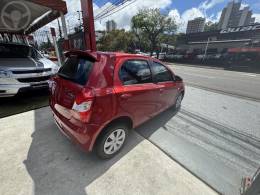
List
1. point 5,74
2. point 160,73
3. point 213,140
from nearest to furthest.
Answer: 1. point 213,140
2. point 160,73
3. point 5,74

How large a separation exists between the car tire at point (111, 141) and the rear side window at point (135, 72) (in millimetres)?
744

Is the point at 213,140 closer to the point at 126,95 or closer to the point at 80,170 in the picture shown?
the point at 126,95

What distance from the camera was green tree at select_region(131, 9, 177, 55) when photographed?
3047cm

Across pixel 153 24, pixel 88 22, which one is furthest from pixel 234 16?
pixel 88 22

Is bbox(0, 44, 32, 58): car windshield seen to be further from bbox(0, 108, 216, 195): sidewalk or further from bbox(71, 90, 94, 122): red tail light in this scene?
bbox(71, 90, 94, 122): red tail light

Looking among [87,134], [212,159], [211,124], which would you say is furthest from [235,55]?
[87,134]

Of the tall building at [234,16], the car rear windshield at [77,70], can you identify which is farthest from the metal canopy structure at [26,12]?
the tall building at [234,16]

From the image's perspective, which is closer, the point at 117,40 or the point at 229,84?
the point at 229,84

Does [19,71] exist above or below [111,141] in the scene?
above

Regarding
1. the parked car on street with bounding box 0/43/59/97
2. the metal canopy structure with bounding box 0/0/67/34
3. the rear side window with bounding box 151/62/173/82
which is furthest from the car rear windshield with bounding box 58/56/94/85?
the metal canopy structure with bounding box 0/0/67/34

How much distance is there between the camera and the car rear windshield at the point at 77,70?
1.99 m

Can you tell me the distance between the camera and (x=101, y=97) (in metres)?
1.83

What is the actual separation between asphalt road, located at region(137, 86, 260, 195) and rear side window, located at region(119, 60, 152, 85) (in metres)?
1.24

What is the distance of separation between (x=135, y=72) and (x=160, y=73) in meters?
0.92
